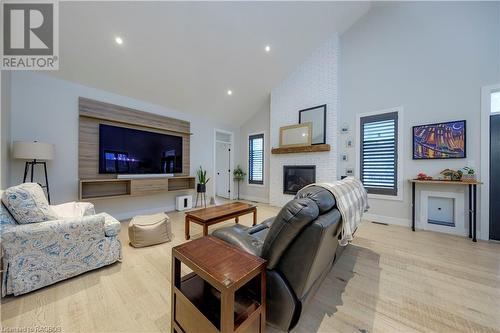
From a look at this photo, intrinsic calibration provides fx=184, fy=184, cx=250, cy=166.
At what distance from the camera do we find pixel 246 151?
19.2ft

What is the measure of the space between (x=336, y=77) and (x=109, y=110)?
4.55 metres

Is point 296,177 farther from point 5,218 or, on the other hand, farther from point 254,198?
point 5,218

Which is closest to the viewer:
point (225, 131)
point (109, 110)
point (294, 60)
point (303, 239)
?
point (303, 239)

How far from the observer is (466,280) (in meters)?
1.73

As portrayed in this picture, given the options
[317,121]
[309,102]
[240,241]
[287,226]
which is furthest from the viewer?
[309,102]

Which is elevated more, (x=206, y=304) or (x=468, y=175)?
(x=468, y=175)

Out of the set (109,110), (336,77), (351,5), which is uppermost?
(351,5)

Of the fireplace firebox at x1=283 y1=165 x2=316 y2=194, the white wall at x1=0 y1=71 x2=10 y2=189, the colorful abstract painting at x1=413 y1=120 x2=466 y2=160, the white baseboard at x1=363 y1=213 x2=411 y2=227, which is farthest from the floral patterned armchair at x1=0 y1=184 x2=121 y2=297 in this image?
the colorful abstract painting at x1=413 y1=120 x2=466 y2=160

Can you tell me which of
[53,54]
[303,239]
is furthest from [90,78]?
[303,239]

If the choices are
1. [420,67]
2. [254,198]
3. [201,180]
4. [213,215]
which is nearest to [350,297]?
[213,215]

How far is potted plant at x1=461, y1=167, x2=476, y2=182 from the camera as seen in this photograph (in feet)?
8.74

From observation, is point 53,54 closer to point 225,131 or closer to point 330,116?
point 225,131

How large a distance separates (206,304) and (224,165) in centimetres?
535

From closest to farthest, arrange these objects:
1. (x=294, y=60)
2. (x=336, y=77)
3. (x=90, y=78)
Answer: (x=90, y=78) → (x=336, y=77) → (x=294, y=60)
